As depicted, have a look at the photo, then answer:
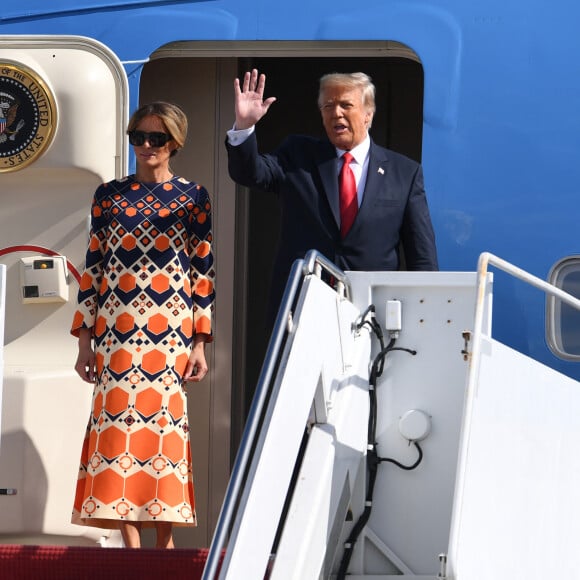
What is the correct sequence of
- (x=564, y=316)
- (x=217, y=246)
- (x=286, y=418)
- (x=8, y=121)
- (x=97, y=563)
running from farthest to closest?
(x=217, y=246) → (x=8, y=121) → (x=564, y=316) → (x=97, y=563) → (x=286, y=418)

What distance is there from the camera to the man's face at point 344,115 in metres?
4.47

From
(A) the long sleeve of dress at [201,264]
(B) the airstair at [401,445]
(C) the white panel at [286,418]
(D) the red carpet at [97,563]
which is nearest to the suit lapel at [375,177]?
(B) the airstair at [401,445]

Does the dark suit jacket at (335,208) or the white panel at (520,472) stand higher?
the dark suit jacket at (335,208)

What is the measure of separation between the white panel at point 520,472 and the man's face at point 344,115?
126 cm

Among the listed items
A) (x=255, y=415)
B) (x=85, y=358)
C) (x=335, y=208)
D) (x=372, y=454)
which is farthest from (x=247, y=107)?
(x=255, y=415)

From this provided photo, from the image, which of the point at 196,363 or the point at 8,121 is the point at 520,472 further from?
the point at 8,121

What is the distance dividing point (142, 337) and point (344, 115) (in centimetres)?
106

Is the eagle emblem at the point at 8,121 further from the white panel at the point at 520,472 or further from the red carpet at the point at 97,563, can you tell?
the white panel at the point at 520,472

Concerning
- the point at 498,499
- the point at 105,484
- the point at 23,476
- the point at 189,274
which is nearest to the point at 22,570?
the point at 105,484

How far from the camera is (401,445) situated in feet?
13.4

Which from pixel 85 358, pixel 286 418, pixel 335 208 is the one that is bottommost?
pixel 85 358

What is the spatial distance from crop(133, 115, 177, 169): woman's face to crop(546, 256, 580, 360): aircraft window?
1606mm

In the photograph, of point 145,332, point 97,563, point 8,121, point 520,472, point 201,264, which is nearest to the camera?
point 520,472

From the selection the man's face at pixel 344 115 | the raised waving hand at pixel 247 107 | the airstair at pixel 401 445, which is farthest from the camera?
the man's face at pixel 344 115
